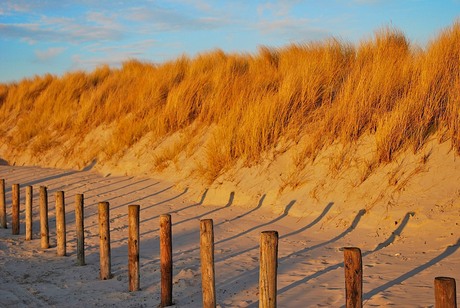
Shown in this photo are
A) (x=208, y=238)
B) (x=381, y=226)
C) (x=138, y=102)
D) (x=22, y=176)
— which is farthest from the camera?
(x=138, y=102)

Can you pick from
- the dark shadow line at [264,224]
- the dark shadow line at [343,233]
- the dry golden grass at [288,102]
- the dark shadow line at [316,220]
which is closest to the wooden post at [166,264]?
the dark shadow line at [343,233]

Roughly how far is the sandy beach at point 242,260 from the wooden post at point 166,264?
19 cm

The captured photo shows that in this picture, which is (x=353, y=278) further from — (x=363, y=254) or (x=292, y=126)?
(x=292, y=126)

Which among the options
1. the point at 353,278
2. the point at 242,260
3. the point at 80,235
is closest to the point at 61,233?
the point at 80,235

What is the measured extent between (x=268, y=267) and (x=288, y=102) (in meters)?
7.24

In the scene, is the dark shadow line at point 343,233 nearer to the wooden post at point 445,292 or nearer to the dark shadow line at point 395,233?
the dark shadow line at point 395,233

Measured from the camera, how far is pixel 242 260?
23.8 ft

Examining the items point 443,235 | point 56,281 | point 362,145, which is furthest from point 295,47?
point 56,281

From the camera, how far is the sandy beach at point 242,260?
599 centimetres

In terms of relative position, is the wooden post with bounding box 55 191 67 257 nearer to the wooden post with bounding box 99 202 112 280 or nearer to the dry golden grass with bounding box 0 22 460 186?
the wooden post with bounding box 99 202 112 280

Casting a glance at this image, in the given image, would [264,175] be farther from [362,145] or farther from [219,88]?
[219,88]

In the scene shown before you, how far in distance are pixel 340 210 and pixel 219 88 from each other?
6326 millimetres

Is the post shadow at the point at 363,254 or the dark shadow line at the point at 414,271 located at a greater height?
the dark shadow line at the point at 414,271

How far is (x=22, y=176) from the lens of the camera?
15.0 m
